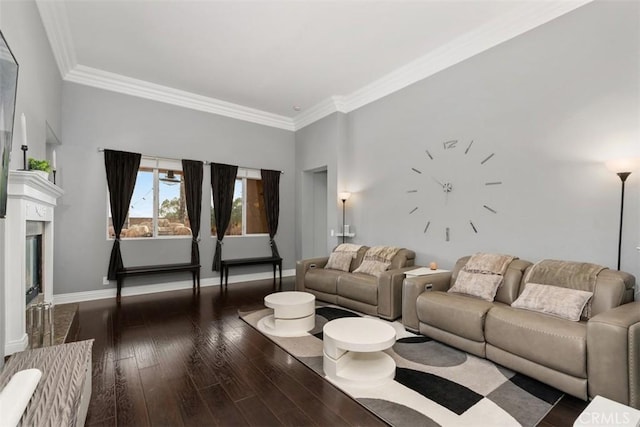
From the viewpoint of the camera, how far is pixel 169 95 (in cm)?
546

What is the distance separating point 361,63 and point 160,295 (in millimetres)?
4905

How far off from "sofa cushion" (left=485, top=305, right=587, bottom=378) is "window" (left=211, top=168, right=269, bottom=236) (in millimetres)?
4887

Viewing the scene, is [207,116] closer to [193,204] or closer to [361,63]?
[193,204]

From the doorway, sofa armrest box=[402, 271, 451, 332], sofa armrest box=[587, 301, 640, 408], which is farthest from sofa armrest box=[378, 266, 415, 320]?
the doorway

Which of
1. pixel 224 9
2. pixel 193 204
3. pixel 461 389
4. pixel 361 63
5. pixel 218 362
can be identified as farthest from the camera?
pixel 193 204

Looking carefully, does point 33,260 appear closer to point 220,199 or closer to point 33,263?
point 33,263

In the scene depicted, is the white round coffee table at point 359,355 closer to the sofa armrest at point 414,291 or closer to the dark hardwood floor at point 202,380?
the dark hardwood floor at point 202,380

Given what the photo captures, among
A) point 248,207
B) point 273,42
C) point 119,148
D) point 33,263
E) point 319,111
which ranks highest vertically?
Result: point 273,42

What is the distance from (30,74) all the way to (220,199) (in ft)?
10.8

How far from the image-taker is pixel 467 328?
278cm

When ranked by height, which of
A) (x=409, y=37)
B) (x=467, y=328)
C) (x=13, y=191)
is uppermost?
(x=409, y=37)

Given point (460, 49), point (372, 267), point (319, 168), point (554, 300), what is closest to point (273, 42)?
point (460, 49)

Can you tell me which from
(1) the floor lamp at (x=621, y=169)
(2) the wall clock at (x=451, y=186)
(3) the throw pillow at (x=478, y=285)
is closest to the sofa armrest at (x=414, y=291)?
(3) the throw pillow at (x=478, y=285)

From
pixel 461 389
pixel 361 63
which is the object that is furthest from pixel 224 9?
pixel 461 389
